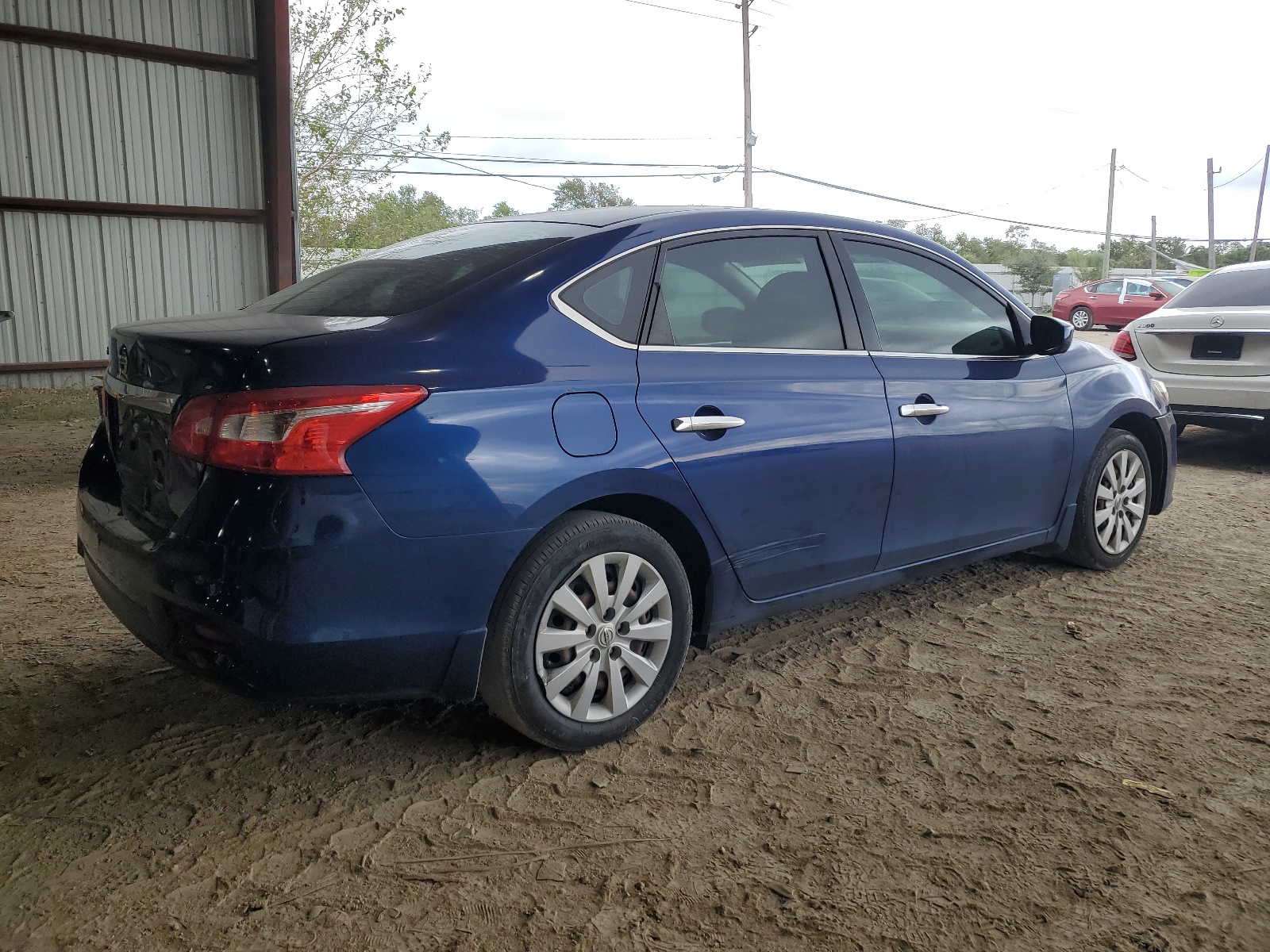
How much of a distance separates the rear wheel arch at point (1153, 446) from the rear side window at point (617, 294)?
2.85 metres

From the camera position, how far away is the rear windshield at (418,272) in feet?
9.29

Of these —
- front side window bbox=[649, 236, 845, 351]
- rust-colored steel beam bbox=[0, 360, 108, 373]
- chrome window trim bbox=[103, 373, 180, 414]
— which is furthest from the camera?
rust-colored steel beam bbox=[0, 360, 108, 373]

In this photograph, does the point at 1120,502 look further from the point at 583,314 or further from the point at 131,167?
the point at 131,167

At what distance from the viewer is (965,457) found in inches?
148

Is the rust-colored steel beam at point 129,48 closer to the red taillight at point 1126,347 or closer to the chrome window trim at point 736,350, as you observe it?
the red taillight at point 1126,347

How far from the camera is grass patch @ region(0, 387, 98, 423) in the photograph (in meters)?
9.70

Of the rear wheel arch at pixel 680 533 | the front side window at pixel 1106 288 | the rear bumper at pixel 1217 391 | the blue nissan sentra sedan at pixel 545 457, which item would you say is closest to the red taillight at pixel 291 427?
the blue nissan sentra sedan at pixel 545 457

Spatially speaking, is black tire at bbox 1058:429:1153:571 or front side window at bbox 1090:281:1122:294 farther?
front side window at bbox 1090:281:1122:294

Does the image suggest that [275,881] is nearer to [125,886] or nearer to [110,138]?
[125,886]

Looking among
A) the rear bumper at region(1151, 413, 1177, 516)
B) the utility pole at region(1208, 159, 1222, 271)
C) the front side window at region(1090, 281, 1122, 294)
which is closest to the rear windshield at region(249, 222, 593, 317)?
the rear bumper at region(1151, 413, 1177, 516)

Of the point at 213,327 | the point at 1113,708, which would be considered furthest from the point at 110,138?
the point at 1113,708

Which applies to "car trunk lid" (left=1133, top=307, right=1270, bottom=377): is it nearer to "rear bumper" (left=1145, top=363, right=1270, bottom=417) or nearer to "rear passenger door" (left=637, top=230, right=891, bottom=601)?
"rear bumper" (left=1145, top=363, right=1270, bottom=417)

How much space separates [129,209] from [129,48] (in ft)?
5.78

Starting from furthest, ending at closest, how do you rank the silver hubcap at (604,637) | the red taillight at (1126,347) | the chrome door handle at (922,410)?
the red taillight at (1126,347), the chrome door handle at (922,410), the silver hubcap at (604,637)
